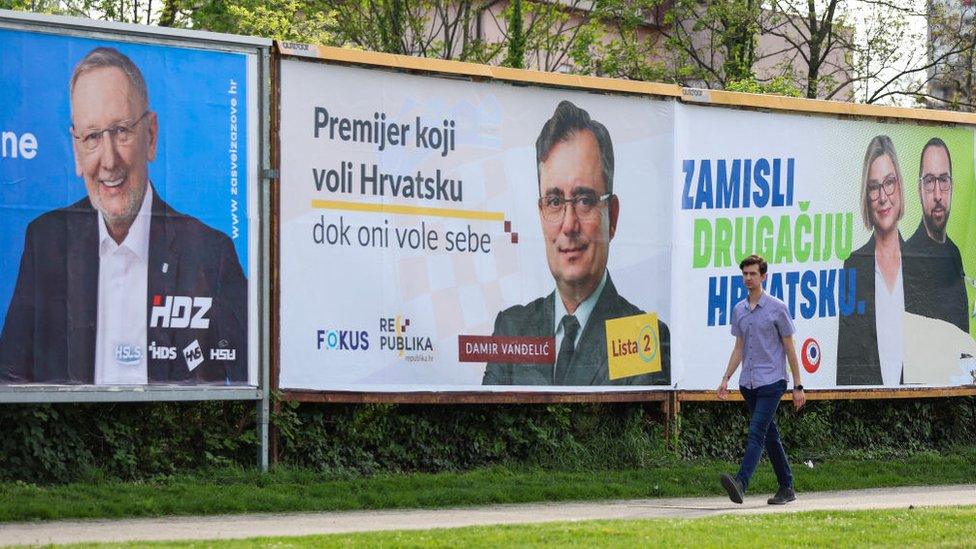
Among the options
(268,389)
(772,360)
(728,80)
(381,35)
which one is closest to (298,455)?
(268,389)

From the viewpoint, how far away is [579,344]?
48.4ft

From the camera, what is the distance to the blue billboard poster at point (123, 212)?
1182 cm

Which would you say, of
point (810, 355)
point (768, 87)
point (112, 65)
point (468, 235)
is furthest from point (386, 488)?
point (768, 87)

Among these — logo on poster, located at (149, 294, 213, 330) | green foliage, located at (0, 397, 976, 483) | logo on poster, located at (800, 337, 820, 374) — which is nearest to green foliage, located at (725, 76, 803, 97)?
green foliage, located at (0, 397, 976, 483)

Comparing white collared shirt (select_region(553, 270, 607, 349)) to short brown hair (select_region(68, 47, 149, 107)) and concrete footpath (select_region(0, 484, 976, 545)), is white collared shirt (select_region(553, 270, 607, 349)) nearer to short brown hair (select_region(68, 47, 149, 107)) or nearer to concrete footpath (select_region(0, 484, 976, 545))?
concrete footpath (select_region(0, 484, 976, 545))

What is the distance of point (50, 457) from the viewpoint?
11961mm

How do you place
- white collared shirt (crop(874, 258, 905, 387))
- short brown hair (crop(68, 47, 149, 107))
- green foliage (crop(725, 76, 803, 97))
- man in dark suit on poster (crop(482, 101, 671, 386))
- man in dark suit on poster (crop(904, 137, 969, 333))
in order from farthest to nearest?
green foliage (crop(725, 76, 803, 97)) < man in dark suit on poster (crop(904, 137, 969, 333)) < white collared shirt (crop(874, 258, 905, 387)) < man in dark suit on poster (crop(482, 101, 671, 386)) < short brown hair (crop(68, 47, 149, 107))

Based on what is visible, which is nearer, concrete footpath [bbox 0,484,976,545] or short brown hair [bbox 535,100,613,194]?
concrete footpath [bbox 0,484,976,545]

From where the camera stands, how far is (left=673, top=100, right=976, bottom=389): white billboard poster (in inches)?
614

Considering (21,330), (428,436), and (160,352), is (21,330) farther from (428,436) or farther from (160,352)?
(428,436)

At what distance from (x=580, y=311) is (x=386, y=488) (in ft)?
10.3

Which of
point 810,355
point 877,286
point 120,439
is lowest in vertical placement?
point 120,439

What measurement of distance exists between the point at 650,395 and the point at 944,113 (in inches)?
201

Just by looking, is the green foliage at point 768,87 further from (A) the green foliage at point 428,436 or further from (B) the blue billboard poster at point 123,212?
(B) the blue billboard poster at point 123,212
